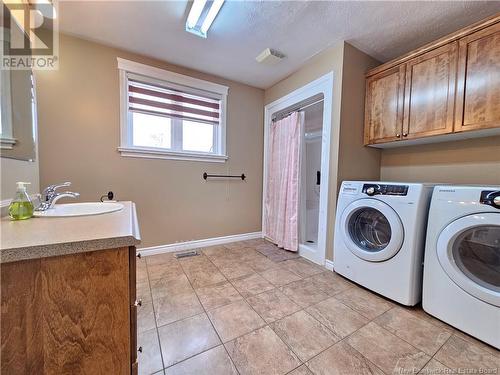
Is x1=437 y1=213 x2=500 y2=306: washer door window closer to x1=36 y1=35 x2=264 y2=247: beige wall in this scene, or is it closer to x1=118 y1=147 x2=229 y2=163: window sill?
x1=36 y1=35 x2=264 y2=247: beige wall

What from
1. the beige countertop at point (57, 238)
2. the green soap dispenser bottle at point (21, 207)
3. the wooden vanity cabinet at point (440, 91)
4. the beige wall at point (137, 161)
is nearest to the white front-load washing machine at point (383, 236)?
the wooden vanity cabinet at point (440, 91)

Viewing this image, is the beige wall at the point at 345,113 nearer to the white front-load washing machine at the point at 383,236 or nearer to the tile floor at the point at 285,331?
the white front-load washing machine at the point at 383,236

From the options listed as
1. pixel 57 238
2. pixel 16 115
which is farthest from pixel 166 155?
pixel 57 238

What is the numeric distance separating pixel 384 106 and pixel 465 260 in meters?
1.47

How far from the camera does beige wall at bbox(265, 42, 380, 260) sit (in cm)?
199

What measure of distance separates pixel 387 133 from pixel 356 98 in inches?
18.9

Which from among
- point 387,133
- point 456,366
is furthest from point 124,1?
point 456,366

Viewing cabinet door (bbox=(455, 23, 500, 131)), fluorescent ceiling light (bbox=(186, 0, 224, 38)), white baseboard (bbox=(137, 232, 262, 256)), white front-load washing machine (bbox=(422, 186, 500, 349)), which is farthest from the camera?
white baseboard (bbox=(137, 232, 262, 256))

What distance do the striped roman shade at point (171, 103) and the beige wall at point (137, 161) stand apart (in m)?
0.18

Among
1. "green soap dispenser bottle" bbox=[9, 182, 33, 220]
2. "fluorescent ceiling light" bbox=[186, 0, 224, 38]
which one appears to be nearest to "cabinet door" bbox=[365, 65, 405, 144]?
"fluorescent ceiling light" bbox=[186, 0, 224, 38]

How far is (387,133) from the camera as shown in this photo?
198 cm

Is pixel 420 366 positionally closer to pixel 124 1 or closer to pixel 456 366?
pixel 456 366

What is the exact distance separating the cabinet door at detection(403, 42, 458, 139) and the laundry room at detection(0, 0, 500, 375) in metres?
0.01

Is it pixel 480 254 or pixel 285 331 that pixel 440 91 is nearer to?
pixel 480 254
